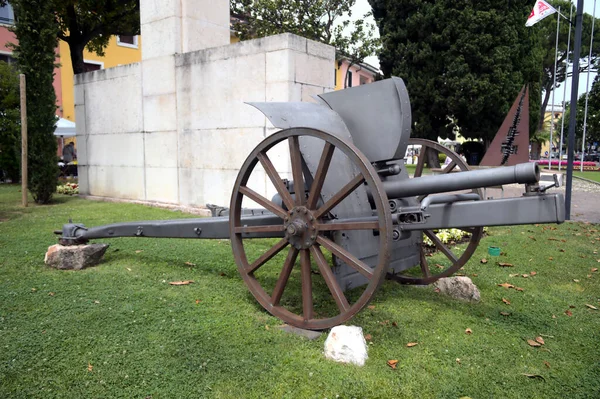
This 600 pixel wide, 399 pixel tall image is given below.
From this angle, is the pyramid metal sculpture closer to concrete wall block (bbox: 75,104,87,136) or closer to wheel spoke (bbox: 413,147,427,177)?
wheel spoke (bbox: 413,147,427,177)

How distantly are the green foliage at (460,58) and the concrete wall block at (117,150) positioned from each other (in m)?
15.0

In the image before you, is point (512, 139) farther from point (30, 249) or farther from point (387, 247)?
point (30, 249)

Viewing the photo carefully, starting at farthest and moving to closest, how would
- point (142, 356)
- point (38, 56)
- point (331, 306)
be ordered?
1. point (38, 56)
2. point (331, 306)
3. point (142, 356)

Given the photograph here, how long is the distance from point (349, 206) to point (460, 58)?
18712mm

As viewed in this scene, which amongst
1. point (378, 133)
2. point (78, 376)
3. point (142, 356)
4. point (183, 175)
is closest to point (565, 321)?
point (378, 133)

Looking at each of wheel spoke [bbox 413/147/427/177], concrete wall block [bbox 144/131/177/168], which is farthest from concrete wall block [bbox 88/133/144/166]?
wheel spoke [bbox 413/147/427/177]

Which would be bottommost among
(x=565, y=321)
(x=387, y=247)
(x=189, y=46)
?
(x=565, y=321)

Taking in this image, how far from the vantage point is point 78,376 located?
2674 millimetres

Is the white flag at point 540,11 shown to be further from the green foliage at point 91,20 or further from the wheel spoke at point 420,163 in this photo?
the green foliage at point 91,20

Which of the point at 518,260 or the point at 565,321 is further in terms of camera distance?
the point at 518,260

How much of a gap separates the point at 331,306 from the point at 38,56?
8.90 m

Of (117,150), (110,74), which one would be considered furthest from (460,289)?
(110,74)

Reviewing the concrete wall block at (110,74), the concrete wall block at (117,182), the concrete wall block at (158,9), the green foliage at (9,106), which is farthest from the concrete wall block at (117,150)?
the green foliage at (9,106)

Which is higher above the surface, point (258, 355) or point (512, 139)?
point (512, 139)
